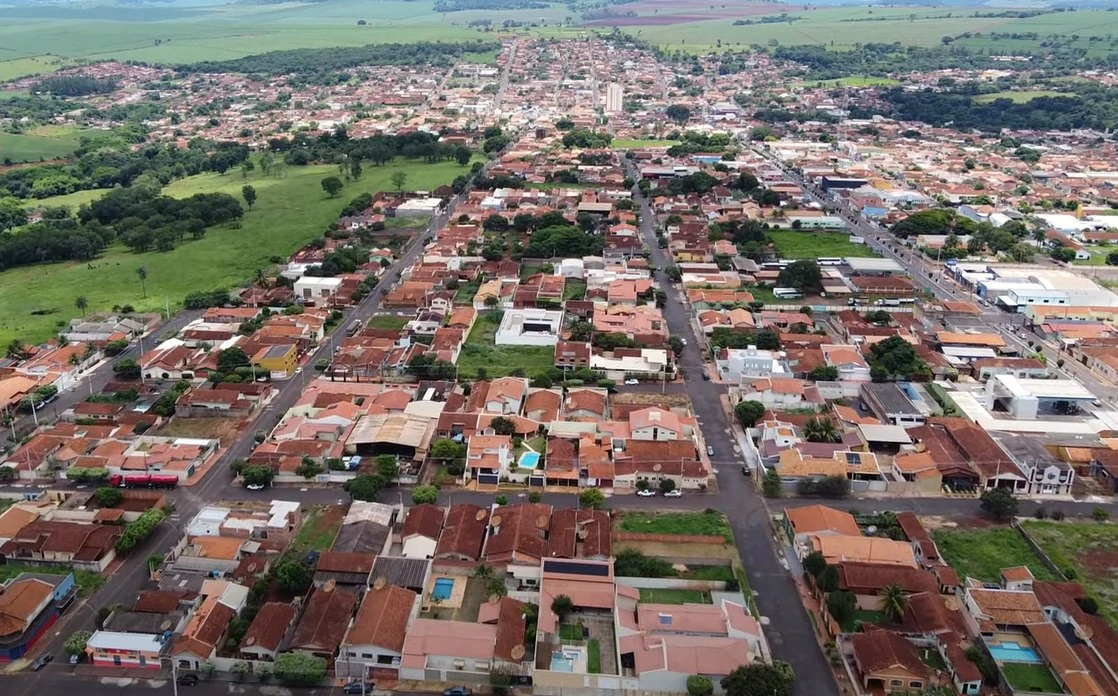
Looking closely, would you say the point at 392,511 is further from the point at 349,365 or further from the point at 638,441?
the point at 349,365

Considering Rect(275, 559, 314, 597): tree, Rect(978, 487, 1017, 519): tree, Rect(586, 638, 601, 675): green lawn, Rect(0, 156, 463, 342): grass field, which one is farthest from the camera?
Rect(0, 156, 463, 342): grass field

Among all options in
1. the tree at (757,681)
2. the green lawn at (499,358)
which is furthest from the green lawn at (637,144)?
the tree at (757,681)

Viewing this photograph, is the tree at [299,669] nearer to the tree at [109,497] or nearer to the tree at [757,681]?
the tree at [757,681]

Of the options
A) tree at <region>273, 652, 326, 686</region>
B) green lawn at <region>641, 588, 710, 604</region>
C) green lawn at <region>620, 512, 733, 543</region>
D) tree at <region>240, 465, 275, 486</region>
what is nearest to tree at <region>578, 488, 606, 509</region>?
green lawn at <region>620, 512, 733, 543</region>

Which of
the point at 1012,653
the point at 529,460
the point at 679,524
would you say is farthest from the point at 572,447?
the point at 1012,653

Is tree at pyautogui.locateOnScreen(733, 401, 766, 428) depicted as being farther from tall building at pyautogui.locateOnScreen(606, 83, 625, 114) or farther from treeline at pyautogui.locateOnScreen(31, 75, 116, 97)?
treeline at pyautogui.locateOnScreen(31, 75, 116, 97)

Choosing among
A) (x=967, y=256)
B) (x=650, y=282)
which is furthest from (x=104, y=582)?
(x=967, y=256)
